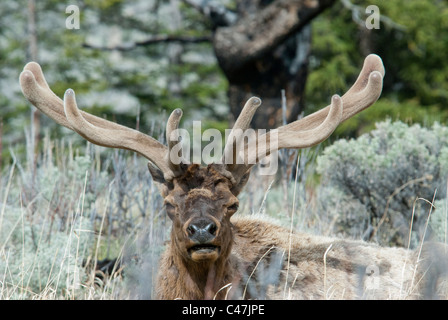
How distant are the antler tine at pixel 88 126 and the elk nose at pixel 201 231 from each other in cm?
63

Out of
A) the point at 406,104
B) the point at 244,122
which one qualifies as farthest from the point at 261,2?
the point at 406,104

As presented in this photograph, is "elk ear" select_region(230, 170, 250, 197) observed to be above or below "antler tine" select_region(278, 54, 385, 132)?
below

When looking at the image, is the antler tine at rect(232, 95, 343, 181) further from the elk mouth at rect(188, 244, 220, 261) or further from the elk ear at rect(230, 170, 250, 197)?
the elk mouth at rect(188, 244, 220, 261)

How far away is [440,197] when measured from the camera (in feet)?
22.4

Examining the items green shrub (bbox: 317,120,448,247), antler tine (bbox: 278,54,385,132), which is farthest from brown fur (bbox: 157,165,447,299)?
green shrub (bbox: 317,120,448,247)

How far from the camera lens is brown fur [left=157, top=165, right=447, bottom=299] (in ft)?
14.2

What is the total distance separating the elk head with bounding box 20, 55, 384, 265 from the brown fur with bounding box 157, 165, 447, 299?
0.01m

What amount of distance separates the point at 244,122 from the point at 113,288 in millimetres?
1692

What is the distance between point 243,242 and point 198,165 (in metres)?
0.82

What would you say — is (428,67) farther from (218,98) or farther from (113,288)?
(113,288)

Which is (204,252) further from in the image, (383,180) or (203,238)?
(383,180)

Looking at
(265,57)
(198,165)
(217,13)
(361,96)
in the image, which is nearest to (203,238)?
(198,165)

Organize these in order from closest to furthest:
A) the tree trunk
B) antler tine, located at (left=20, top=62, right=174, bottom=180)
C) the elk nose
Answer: the elk nose < antler tine, located at (left=20, top=62, right=174, bottom=180) < the tree trunk

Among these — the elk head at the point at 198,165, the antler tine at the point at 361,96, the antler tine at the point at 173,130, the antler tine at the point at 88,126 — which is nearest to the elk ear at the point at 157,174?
the elk head at the point at 198,165
